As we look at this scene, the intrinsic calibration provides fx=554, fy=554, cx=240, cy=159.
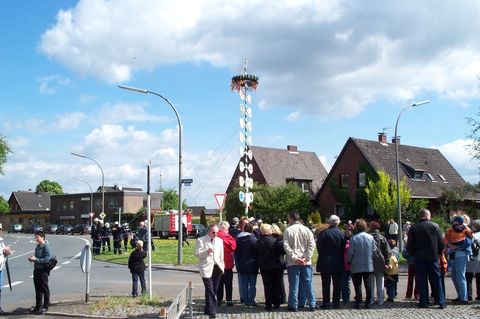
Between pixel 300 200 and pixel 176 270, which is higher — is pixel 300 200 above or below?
above

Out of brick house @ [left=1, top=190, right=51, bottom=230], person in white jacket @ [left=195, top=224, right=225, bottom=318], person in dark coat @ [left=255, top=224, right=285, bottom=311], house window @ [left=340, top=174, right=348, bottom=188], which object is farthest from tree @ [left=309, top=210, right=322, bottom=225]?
brick house @ [left=1, top=190, right=51, bottom=230]

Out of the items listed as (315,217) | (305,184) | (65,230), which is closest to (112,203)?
(65,230)

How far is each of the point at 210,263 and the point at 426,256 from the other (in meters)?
4.13

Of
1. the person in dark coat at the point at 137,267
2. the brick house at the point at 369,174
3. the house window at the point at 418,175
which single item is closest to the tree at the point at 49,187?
the brick house at the point at 369,174

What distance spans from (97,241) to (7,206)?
84290 millimetres

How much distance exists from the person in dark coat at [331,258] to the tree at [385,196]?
29.8 metres

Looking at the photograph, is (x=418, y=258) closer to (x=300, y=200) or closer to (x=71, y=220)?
(x=300, y=200)

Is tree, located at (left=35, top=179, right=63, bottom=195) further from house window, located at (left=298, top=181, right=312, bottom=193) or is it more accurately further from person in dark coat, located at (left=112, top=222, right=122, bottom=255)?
person in dark coat, located at (left=112, top=222, right=122, bottom=255)

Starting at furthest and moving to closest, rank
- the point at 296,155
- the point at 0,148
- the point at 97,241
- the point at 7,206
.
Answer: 1. the point at 7,206
2. the point at 296,155
3. the point at 0,148
4. the point at 97,241

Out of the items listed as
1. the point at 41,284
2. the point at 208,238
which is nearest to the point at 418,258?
the point at 208,238

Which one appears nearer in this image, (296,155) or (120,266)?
(120,266)

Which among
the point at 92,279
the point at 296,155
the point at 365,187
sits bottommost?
the point at 92,279

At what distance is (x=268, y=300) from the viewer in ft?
35.9

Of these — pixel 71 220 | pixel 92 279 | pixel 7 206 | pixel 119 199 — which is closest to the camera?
pixel 92 279
